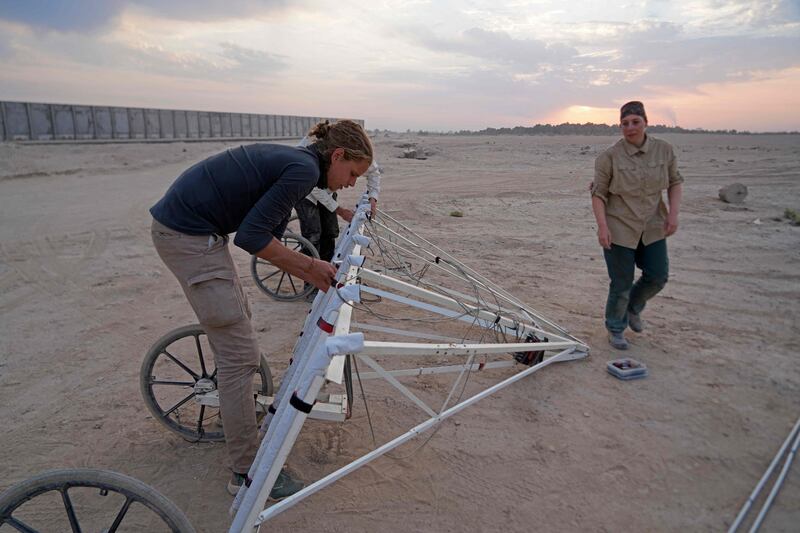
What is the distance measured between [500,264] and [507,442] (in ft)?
14.0

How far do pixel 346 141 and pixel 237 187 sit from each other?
0.61 metres

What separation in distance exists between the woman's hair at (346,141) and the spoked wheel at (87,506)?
1722 mm

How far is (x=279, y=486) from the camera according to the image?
106 inches

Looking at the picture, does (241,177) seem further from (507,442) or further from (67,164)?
(67,164)

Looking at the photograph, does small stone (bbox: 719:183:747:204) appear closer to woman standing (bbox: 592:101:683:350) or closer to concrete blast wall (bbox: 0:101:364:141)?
woman standing (bbox: 592:101:683:350)

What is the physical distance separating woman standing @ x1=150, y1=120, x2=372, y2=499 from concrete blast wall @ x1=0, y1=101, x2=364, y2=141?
13942 millimetres

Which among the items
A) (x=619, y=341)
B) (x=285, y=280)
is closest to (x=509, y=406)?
(x=619, y=341)

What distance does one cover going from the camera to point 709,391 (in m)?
3.98

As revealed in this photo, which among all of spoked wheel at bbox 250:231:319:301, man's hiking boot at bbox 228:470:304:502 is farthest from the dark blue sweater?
spoked wheel at bbox 250:231:319:301

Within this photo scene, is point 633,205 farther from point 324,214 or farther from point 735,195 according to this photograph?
point 735,195

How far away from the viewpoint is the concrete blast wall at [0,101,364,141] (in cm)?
2297

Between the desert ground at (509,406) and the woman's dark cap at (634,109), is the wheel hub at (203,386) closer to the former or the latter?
the desert ground at (509,406)

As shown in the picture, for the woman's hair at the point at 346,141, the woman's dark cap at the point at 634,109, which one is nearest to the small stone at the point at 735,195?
the woman's dark cap at the point at 634,109

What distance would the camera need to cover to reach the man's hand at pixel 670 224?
14.3 ft
